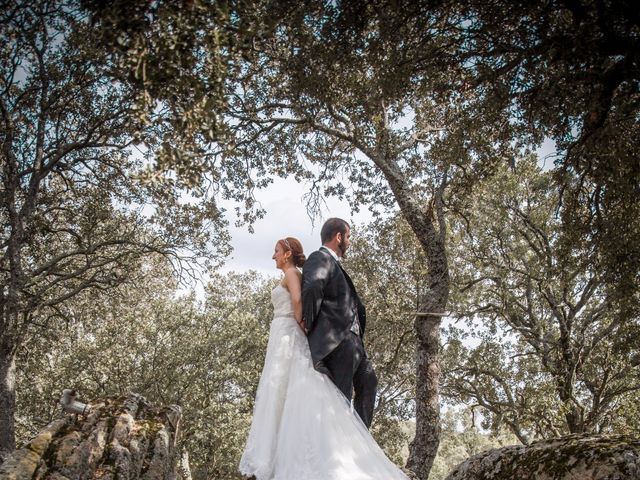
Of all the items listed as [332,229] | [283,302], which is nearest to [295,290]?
[283,302]

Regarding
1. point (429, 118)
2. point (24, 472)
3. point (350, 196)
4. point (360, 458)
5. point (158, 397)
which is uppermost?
point (429, 118)

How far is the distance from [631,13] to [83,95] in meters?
13.4

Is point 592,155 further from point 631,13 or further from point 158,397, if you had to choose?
point 158,397

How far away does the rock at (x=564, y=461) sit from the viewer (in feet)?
11.0

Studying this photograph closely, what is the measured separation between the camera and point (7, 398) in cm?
1386

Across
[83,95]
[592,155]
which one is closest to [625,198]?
[592,155]

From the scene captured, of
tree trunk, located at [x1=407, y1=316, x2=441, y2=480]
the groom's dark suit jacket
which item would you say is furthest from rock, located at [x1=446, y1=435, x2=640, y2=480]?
tree trunk, located at [x1=407, y1=316, x2=441, y2=480]

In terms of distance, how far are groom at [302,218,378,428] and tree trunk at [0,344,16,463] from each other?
39.5ft

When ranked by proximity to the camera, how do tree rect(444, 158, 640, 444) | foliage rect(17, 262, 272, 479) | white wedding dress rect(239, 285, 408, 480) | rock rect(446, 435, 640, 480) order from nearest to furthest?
rock rect(446, 435, 640, 480) < white wedding dress rect(239, 285, 408, 480) < tree rect(444, 158, 640, 444) < foliage rect(17, 262, 272, 479)

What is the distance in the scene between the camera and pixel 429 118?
43.1ft

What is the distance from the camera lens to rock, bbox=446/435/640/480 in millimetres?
3348

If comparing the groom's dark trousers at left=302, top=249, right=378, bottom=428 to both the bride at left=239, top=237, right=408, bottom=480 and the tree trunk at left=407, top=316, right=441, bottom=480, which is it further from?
the tree trunk at left=407, top=316, right=441, bottom=480

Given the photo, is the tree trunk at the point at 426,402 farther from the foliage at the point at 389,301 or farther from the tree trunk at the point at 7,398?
the tree trunk at the point at 7,398

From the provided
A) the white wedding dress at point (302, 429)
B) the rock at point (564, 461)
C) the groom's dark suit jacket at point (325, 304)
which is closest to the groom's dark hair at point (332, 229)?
the groom's dark suit jacket at point (325, 304)
